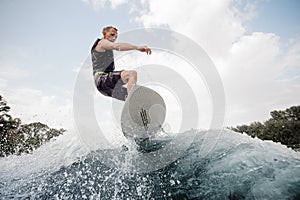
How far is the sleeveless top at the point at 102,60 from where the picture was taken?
4946 millimetres

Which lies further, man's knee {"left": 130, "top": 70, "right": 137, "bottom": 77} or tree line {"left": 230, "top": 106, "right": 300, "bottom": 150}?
tree line {"left": 230, "top": 106, "right": 300, "bottom": 150}

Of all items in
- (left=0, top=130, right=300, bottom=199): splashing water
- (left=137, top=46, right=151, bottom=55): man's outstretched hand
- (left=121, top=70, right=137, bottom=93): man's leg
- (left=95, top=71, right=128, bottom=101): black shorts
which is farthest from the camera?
(left=95, top=71, right=128, bottom=101): black shorts

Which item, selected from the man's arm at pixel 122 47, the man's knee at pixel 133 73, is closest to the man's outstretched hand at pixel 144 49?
the man's arm at pixel 122 47

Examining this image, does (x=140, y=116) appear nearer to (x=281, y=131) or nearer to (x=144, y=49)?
(x=144, y=49)

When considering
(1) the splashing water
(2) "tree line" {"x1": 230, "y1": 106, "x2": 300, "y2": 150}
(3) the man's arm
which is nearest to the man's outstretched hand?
(3) the man's arm

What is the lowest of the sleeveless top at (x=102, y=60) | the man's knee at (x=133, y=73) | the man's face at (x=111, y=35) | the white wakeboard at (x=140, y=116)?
the white wakeboard at (x=140, y=116)

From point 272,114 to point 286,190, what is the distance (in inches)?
1299

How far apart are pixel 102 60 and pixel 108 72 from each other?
285 mm

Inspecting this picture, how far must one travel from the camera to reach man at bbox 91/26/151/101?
482 cm

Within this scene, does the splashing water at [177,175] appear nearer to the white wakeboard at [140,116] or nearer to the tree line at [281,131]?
the white wakeboard at [140,116]

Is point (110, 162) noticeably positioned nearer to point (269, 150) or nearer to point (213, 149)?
point (213, 149)

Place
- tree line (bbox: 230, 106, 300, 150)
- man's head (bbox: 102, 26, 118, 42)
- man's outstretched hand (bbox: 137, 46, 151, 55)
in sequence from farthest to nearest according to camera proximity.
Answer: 1. tree line (bbox: 230, 106, 300, 150)
2. man's head (bbox: 102, 26, 118, 42)
3. man's outstretched hand (bbox: 137, 46, 151, 55)

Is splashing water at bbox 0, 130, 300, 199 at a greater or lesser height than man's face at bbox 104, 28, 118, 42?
lesser

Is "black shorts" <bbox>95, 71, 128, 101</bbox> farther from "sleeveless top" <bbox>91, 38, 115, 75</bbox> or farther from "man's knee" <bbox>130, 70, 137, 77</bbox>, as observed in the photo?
"man's knee" <bbox>130, 70, 137, 77</bbox>
